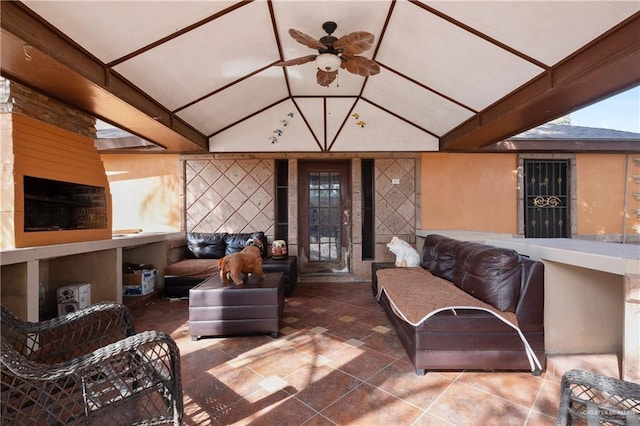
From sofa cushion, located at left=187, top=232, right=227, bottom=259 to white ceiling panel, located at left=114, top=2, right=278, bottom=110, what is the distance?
2150 millimetres

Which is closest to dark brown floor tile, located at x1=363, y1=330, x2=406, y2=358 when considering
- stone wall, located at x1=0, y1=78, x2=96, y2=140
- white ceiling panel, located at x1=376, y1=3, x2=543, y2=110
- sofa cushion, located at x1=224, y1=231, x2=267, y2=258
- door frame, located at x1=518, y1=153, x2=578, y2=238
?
sofa cushion, located at x1=224, y1=231, x2=267, y2=258

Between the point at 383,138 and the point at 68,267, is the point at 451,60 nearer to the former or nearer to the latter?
the point at 383,138

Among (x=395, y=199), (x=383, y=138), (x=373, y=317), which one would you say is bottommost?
(x=373, y=317)

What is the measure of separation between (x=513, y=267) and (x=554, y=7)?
6.00ft

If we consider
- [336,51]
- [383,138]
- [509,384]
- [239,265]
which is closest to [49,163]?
[239,265]

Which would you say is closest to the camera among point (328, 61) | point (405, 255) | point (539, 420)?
point (539, 420)

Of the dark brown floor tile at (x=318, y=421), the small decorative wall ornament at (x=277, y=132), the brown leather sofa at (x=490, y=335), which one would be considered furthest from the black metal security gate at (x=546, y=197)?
the dark brown floor tile at (x=318, y=421)

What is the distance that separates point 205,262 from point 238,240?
63 cm

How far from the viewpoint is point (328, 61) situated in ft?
8.02

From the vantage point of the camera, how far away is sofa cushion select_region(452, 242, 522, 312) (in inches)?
84.0

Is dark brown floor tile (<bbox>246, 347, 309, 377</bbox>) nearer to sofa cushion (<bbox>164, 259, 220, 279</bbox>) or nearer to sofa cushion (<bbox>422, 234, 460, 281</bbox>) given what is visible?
sofa cushion (<bbox>422, 234, 460, 281</bbox>)

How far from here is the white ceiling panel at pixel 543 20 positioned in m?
1.89

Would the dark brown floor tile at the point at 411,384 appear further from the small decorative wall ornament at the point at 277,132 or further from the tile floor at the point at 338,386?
the small decorative wall ornament at the point at 277,132

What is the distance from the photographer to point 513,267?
7.10 ft
